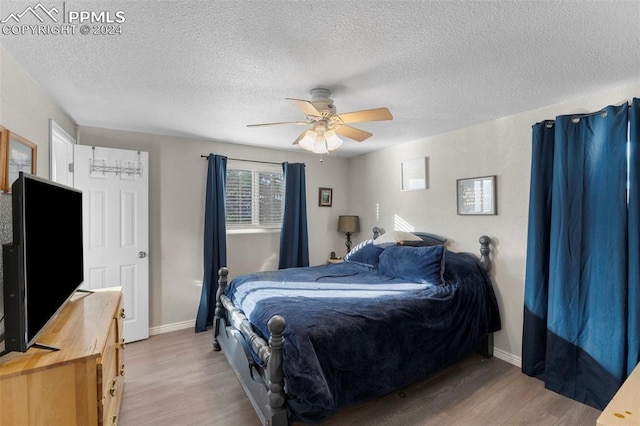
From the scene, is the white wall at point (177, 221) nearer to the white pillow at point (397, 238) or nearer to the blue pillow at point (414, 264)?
the white pillow at point (397, 238)

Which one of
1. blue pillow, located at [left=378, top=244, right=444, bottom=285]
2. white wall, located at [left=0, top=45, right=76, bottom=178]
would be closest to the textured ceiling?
white wall, located at [left=0, top=45, right=76, bottom=178]

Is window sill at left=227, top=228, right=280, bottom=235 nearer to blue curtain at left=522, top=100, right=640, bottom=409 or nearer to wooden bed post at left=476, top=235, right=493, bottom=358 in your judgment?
wooden bed post at left=476, top=235, right=493, bottom=358

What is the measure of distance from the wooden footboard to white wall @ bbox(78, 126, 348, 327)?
117 centimetres

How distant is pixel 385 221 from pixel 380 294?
190cm

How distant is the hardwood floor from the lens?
2098 mm

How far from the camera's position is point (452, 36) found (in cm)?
160

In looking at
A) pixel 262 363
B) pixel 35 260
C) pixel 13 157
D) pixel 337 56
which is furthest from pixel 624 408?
pixel 13 157

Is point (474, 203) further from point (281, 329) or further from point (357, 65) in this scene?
point (281, 329)

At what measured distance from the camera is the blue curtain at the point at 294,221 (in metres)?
4.28

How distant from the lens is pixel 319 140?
2.38 m

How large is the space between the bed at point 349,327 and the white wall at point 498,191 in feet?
0.46

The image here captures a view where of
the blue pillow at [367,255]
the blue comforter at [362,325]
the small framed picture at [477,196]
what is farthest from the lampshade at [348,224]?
the small framed picture at [477,196]

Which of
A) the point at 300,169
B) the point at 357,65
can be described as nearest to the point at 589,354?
the point at 357,65

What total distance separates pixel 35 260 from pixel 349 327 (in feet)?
5.56
